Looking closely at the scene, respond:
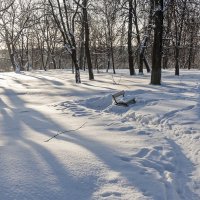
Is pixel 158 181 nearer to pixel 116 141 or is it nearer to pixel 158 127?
pixel 116 141

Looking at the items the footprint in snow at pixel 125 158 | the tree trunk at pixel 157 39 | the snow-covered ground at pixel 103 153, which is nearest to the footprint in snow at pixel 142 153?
the snow-covered ground at pixel 103 153

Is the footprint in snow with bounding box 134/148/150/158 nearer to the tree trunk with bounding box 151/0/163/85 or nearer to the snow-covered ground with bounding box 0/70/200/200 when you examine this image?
the snow-covered ground with bounding box 0/70/200/200

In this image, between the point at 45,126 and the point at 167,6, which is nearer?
the point at 45,126

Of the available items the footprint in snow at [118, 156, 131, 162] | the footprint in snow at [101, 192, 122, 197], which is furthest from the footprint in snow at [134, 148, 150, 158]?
the footprint in snow at [101, 192, 122, 197]

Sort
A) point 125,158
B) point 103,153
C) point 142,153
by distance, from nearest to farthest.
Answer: point 125,158 → point 103,153 → point 142,153

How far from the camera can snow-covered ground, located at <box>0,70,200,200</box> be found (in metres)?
4.91

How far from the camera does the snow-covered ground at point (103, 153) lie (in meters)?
4.91

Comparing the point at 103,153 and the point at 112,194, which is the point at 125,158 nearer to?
the point at 103,153

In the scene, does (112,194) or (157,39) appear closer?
(112,194)

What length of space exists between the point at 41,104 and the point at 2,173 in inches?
337

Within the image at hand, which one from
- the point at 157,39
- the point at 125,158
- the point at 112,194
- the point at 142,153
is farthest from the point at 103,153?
the point at 157,39

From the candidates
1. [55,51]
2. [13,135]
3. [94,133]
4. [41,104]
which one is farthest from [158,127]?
[55,51]

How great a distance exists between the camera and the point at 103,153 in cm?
645

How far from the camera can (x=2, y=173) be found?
5.24m
